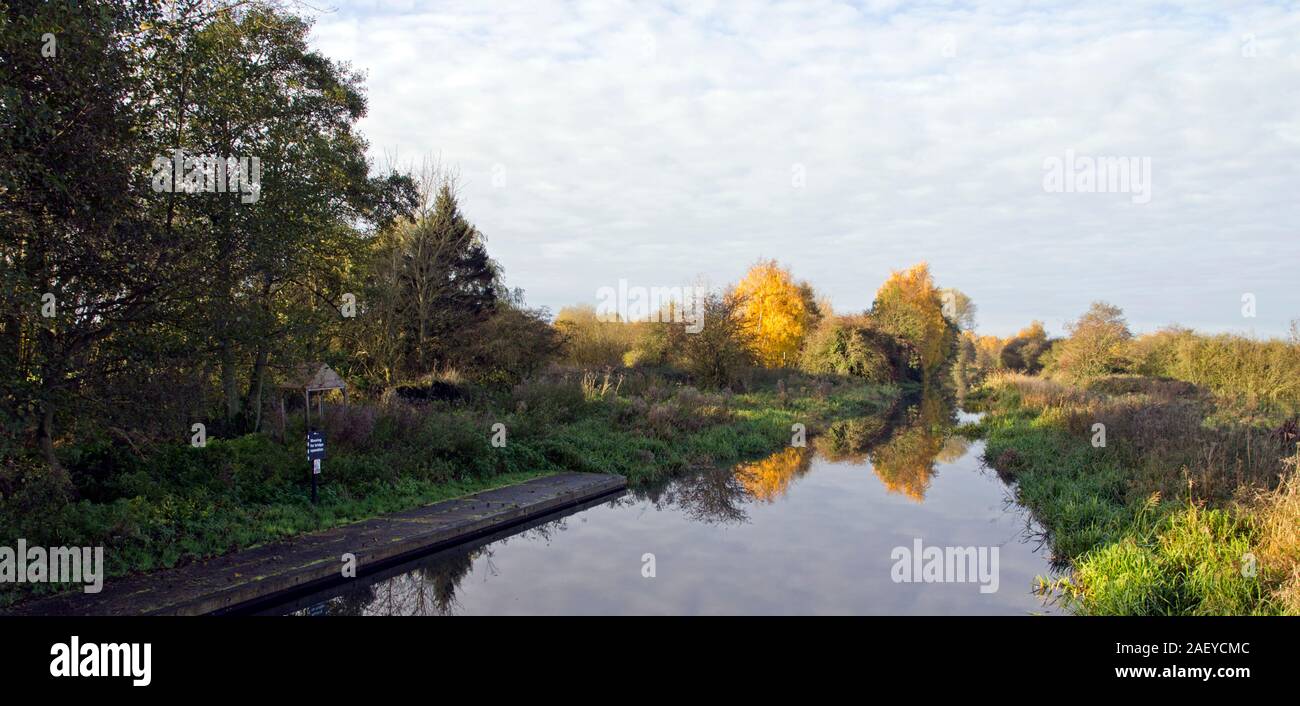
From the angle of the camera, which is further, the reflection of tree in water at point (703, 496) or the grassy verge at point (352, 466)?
the reflection of tree in water at point (703, 496)

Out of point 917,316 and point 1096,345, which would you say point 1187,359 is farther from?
point 917,316

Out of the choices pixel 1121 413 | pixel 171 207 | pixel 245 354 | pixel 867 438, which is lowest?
pixel 867 438

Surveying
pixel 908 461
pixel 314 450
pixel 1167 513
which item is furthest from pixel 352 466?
pixel 908 461

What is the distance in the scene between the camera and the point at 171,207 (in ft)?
24.8

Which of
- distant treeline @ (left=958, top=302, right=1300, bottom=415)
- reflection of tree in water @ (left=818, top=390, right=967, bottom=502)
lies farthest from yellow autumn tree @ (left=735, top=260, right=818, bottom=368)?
distant treeline @ (left=958, top=302, right=1300, bottom=415)

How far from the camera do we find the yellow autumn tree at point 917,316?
46.3m

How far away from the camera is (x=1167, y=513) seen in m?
7.93

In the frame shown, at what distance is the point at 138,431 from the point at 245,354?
164 cm

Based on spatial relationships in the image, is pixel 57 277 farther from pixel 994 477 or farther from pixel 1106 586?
pixel 994 477
